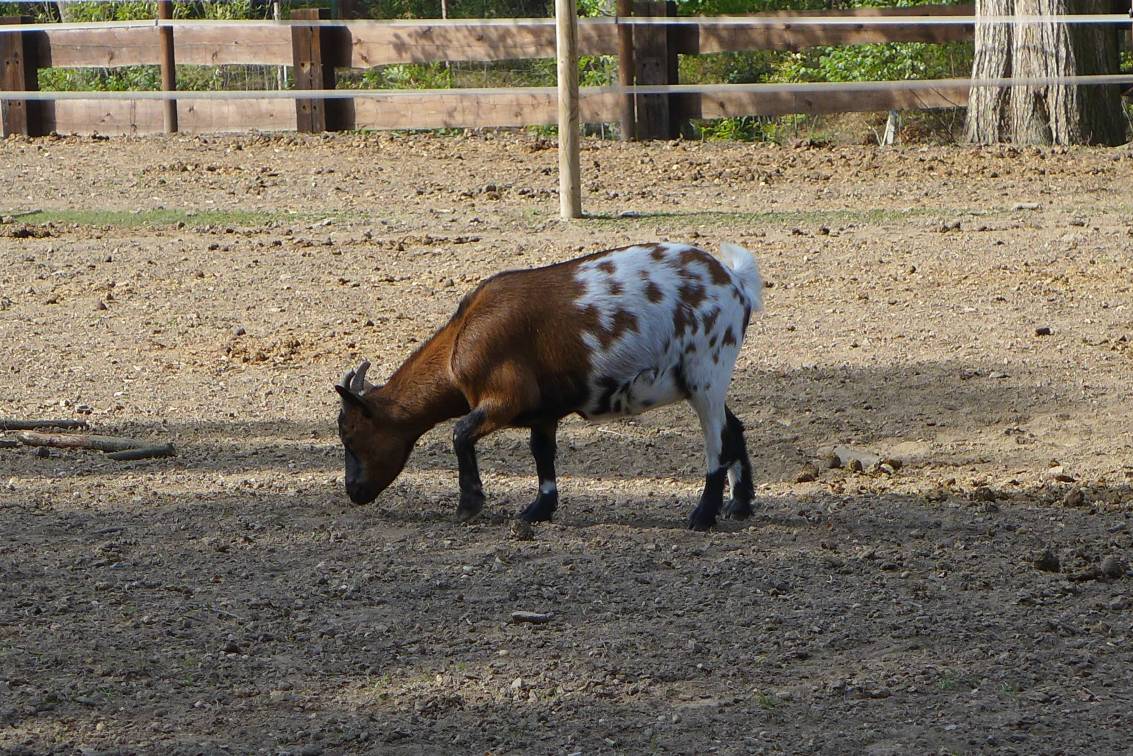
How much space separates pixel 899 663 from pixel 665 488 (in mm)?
2267

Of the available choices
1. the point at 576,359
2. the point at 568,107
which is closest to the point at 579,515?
the point at 576,359

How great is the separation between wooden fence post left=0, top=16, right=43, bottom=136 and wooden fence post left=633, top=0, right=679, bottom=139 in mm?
7121

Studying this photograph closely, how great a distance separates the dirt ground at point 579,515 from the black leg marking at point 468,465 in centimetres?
11

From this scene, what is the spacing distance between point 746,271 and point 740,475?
0.80m

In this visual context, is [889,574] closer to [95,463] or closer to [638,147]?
[95,463]

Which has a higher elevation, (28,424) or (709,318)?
(709,318)

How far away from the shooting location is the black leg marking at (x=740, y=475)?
611 cm

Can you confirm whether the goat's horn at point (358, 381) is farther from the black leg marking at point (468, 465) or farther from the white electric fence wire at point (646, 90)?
the white electric fence wire at point (646, 90)

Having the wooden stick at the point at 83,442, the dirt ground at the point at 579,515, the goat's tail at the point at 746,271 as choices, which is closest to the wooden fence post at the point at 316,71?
the dirt ground at the point at 579,515

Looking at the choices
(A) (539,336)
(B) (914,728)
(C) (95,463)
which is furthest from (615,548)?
(C) (95,463)

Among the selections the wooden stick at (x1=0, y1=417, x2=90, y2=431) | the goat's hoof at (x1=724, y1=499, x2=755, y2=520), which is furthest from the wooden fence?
the goat's hoof at (x1=724, y1=499, x2=755, y2=520)

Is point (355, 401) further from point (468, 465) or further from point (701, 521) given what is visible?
point (701, 521)

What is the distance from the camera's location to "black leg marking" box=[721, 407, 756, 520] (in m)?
6.11

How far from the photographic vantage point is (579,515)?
6.26 meters
